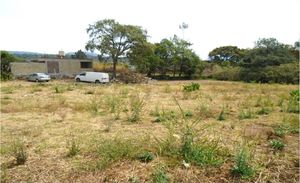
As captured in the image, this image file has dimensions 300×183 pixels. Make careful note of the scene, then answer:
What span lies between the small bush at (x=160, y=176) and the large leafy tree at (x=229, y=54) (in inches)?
2293

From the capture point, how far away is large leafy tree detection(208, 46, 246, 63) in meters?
60.0

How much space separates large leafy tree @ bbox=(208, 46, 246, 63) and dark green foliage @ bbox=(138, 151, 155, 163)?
57.8 meters

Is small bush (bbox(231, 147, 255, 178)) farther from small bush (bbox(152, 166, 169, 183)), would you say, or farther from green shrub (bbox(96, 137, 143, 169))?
green shrub (bbox(96, 137, 143, 169))

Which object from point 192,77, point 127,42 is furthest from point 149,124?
point 192,77

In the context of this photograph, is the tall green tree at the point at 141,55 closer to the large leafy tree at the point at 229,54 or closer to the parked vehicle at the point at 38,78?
the parked vehicle at the point at 38,78

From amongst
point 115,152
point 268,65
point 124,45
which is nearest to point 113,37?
point 124,45

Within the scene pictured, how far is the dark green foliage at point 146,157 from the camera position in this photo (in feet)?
13.8

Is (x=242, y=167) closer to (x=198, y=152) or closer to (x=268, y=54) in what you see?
(x=198, y=152)

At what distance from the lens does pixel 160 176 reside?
3580mm

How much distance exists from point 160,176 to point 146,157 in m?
0.69

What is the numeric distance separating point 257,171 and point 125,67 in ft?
132

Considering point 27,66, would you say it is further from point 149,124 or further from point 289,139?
point 289,139

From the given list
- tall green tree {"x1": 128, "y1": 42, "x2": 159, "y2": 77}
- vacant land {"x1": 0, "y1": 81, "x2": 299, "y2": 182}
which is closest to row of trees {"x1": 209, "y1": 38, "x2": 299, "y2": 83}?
tall green tree {"x1": 128, "y1": 42, "x2": 159, "y2": 77}

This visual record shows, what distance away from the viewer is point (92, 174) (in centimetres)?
382
